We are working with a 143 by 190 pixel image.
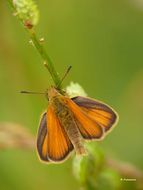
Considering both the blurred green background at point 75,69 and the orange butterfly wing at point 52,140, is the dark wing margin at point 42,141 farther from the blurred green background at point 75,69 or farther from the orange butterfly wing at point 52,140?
the blurred green background at point 75,69

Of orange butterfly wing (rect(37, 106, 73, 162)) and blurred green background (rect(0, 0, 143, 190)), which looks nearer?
orange butterfly wing (rect(37, 106, 73, 162))

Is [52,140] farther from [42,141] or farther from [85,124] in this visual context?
[85,124]

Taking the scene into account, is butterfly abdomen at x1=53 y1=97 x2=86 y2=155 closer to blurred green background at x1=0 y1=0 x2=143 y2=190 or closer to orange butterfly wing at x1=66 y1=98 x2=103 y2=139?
orange butterfly wing at x1=66 y1=98 x2=103 y2=139

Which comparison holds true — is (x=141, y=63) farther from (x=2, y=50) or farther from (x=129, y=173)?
Result: (x=129, y=173)

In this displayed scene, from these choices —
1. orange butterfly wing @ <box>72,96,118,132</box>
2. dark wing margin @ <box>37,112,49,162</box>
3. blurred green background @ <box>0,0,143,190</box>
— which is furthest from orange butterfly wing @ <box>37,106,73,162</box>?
blurred green background @ <box>0,0,143,190</box>

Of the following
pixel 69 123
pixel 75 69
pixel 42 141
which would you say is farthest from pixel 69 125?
pixel 75 69

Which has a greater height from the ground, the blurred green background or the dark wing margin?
the blurred green background
